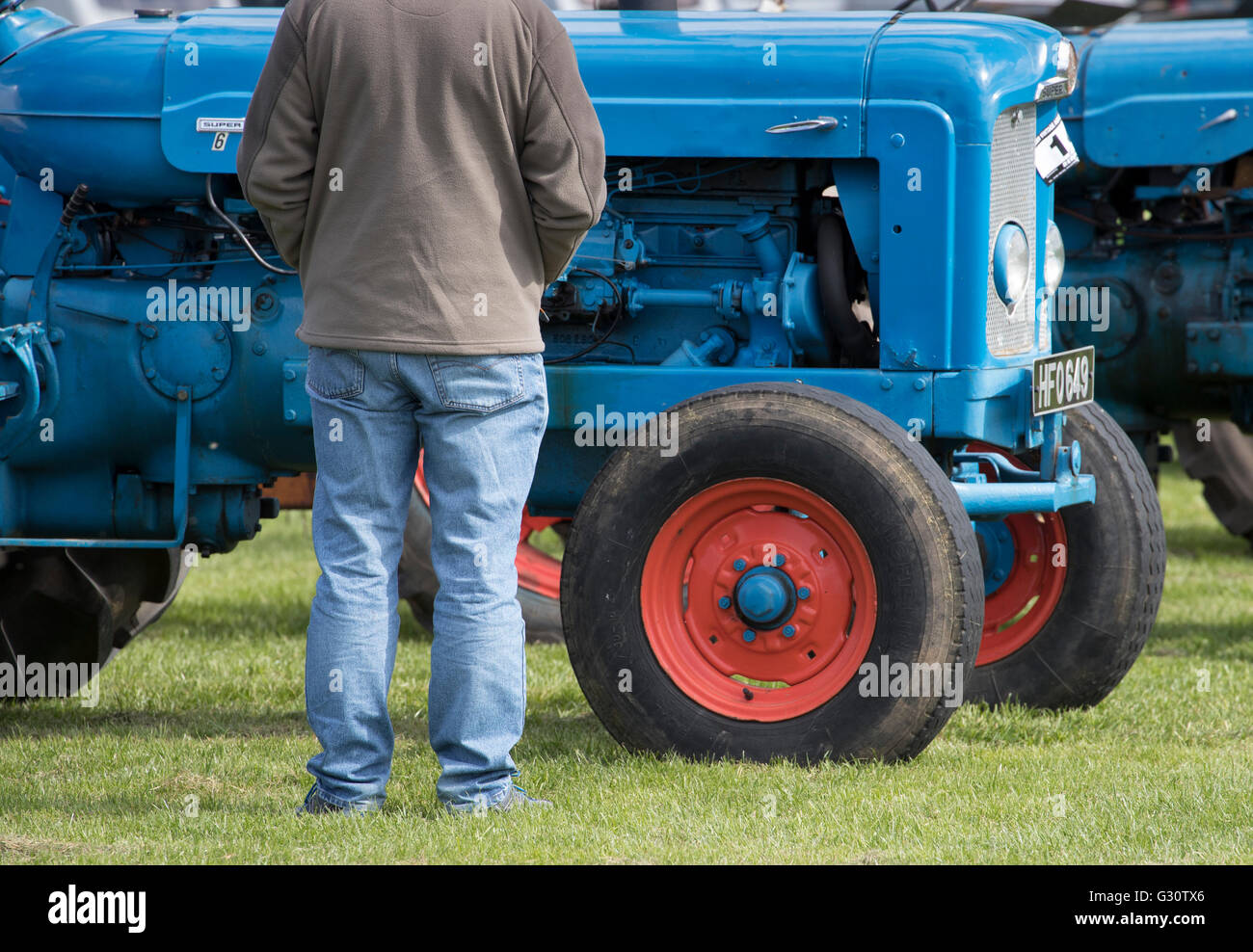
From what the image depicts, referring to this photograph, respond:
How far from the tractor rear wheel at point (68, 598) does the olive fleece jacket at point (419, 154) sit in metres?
1.77

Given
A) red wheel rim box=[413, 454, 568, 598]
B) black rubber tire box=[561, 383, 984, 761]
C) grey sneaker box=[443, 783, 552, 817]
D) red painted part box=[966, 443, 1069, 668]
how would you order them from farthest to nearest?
red wheel rim box=[413, 454, 568, 598], red painted part box=[966, 443, 1069, 668], black rubber tire box=[561, 383, 984, 761], grey sneaker box=[443, 783, 552, 817]

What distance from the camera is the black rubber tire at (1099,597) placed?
4863mm

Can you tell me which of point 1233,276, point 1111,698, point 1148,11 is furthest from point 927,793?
point 1148,11

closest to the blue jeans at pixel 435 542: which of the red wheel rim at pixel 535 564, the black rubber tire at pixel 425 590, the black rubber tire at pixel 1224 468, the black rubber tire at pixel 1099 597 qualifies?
the black rubber tire at pixel 1099 597

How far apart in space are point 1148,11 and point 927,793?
5144 millimetres

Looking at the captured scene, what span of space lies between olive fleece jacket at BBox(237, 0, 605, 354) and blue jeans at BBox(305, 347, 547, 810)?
0.31 ft

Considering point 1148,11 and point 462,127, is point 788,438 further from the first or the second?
point 1148,11

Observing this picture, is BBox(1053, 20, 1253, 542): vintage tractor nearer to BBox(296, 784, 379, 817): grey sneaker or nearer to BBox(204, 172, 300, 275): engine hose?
BBox(204, 172, 300, 275): engine hose

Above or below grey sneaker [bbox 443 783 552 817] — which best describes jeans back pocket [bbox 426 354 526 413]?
above

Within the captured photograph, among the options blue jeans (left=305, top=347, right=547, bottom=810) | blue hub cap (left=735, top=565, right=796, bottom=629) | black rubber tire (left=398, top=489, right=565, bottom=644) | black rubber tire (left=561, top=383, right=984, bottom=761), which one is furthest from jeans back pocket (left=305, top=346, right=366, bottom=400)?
black rubber tire (left=398, top=489, right=565, bottom=644)

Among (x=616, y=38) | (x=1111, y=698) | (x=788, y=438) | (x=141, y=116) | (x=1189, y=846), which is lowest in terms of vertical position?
(x=1111, y=698)

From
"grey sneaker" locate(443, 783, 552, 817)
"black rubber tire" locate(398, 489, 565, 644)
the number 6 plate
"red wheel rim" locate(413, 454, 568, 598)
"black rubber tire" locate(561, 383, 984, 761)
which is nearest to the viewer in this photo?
"grey sneaker" locate(443, 783, 552, 817)

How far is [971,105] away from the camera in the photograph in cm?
415

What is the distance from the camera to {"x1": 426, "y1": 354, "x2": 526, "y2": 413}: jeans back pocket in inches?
139
